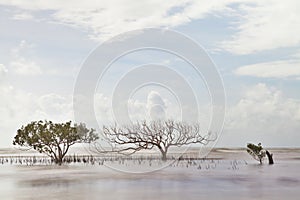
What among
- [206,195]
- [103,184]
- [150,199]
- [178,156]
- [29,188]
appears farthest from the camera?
[178,156]

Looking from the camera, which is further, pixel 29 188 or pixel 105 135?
pixel 105 135

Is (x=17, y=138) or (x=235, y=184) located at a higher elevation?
(x=17, y=138)

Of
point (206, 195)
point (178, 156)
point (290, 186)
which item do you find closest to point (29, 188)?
point (206, 195)

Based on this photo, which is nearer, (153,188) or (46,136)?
(153,188)

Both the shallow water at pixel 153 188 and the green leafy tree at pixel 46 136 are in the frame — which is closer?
the shallow water at pixel 153 188

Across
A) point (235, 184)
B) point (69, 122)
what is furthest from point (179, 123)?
point (235, 184)

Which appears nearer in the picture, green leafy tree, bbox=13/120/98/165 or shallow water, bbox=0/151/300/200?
shallow water, bbox=0/151/300/200

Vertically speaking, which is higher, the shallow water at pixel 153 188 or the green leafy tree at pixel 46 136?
the green leafy tree at pixel 46 136

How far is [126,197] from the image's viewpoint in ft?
41.9

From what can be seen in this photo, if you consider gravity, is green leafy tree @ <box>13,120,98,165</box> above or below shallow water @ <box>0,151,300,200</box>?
above

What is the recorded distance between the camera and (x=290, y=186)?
52.1 ft

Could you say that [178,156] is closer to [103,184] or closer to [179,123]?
[179,123]

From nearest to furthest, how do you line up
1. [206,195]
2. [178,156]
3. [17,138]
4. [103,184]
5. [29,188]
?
[206,195]
[29,188]
[103,184]
[17,138]
[178,156]

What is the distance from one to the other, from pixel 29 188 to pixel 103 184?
249 cm
